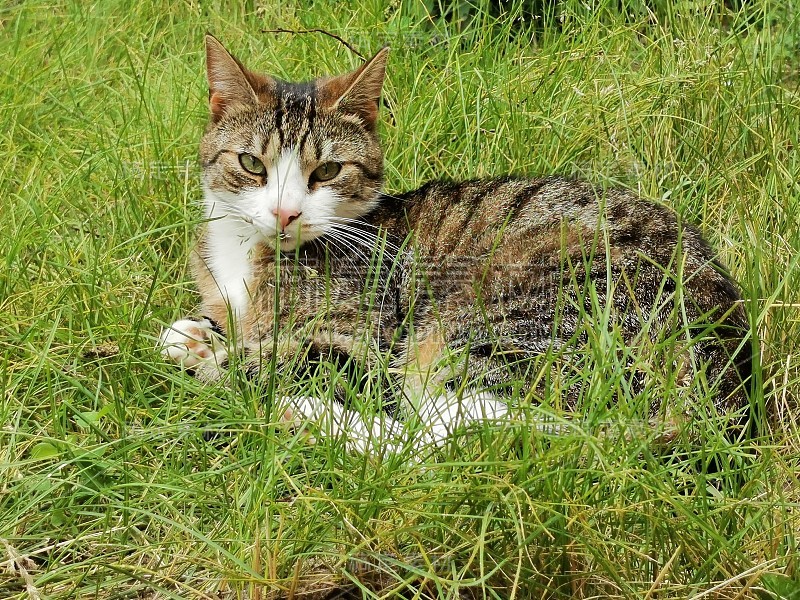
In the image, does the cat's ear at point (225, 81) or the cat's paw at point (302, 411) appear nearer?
the cat's paw at point (302, 411)

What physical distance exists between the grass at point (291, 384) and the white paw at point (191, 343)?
91mm

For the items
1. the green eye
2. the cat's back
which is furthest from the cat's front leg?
the green eye

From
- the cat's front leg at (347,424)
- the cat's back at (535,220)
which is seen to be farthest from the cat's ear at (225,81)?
the cat's front leg at (347,424)

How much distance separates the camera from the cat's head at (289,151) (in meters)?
3.18

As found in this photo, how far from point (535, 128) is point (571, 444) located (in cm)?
197

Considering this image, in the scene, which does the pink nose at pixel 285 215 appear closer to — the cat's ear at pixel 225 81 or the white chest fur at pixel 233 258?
the white chest fur at pixel 233 258

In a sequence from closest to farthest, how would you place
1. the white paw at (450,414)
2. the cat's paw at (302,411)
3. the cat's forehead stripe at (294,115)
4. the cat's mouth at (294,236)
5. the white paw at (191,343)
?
1. the white paw at (450,414)
2. the cat's paw at (302,411)
3. the white paw at (191,343)
4. the cat's mouth at (294,236)
5. the cat's forehead stripe at (294,115)

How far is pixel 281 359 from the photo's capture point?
296 cm

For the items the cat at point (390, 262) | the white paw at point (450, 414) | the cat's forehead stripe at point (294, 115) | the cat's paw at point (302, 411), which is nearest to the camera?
the white paw at point (450, 414)

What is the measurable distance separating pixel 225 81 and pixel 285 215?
59 cm

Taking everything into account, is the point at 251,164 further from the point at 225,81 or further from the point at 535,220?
the point at 535,220

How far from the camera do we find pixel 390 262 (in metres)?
3.31

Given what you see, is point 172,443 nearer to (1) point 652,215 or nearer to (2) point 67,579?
(2) point 67,579

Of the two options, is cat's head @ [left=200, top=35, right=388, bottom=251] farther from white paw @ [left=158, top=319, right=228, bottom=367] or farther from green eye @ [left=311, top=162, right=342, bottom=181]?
white paw @ [left=158, top=319, right=228, bottom=367]
